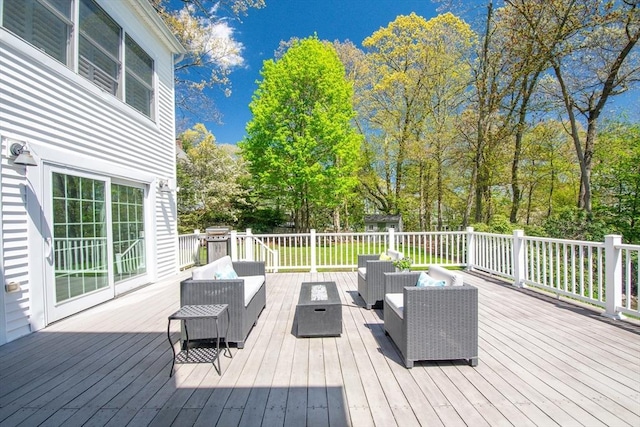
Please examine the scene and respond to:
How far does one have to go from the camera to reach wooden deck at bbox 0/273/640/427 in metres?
2.00

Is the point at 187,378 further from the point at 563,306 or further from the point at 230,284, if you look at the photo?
the point at 563,306

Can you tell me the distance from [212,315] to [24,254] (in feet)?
8.92

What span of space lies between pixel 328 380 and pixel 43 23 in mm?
5357

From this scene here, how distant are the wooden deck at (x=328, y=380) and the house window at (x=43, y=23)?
3.54m

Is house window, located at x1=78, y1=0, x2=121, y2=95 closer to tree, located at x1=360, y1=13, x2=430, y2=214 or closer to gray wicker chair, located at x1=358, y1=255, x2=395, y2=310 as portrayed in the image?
gray wicker chair, located at x1=358, y1=255, x2=395, y2=310

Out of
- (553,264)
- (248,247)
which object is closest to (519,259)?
(553,264)

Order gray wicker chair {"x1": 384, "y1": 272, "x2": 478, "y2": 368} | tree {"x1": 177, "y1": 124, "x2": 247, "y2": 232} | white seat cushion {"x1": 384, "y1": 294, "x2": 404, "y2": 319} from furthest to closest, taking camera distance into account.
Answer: tree {"x1": 177, "y1": 124, "x2": 247, "y2": 232}
white seat cushion {"x1": 384, "y1": 294, "x2": 404, "y2": 319}
gray wicker chair {"x1": 384, "y1": 272, "x2": 478, "y2": 368}

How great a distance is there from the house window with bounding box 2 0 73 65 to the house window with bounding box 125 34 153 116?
1.44 m

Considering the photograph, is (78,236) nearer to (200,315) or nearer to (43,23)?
(43,23)

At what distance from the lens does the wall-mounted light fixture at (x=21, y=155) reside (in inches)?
138

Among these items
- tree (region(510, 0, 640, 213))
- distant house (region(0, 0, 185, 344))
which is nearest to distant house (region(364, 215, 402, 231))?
tree (region(510, 0, 640, 213))

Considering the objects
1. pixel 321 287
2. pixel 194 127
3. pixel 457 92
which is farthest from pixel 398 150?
pixel 321 287

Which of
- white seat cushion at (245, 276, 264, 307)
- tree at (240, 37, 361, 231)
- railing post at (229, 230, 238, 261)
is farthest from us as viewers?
tree at (240, 37, 361, 231)

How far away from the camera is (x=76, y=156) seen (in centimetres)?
444
